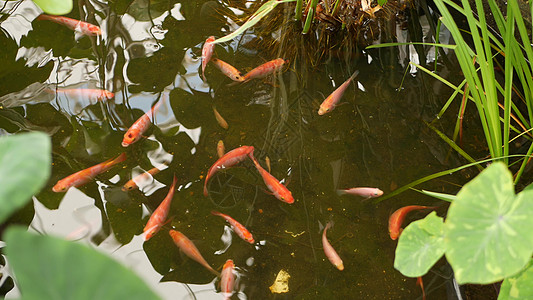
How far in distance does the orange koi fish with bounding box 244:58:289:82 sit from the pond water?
0.04m

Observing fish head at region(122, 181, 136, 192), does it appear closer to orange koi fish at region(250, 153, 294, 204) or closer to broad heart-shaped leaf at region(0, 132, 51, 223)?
orange koi fish at region(250, 153, 294, 204)

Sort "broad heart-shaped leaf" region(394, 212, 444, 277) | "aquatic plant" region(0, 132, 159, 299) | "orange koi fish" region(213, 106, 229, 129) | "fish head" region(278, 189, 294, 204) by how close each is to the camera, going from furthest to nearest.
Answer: "orange koi fish" region(213, 106, 229, 129) < "fish head" region(278, 189, 294, 204) < "broad heart-shaped leaf" region(394, 212, 444, 277) < "aquatic plant" region(0, 132, 159, 299)

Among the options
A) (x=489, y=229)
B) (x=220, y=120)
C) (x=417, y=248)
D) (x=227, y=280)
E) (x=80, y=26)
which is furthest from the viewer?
(x=80, y=26)

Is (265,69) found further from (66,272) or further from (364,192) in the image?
(66,272)

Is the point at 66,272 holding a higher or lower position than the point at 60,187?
higher

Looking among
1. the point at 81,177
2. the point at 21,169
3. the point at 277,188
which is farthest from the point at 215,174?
the point at 21,169

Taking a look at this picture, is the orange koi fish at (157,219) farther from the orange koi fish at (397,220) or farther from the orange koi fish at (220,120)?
the orange koi fish at (397,220)

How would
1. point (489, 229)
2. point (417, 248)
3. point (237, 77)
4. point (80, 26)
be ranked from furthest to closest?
1. point (80, 26)
2. point (237, 77)
3. point (417, 248)
4. point (489, 229)

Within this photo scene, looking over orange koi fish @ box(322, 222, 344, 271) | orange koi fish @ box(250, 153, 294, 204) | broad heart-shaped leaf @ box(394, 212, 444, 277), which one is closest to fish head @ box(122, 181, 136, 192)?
orange koi fish @ box(250, 153, 294, 204)

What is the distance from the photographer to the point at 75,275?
0.49 meters

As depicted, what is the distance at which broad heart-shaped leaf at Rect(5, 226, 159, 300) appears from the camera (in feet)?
1.59

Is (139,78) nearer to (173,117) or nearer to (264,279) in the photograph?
(173,117)

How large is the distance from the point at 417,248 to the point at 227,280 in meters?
0.74

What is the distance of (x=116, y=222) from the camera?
163 centimetres
